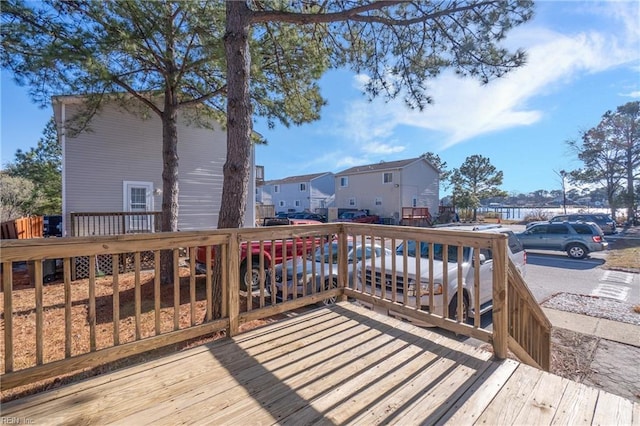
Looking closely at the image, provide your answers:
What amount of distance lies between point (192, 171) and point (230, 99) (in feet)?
25.5

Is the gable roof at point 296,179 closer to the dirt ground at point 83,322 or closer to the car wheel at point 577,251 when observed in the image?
the car wheel at point 577,251

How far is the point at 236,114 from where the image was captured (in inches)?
147

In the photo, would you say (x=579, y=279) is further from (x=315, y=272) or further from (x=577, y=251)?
(x=315, y=272)

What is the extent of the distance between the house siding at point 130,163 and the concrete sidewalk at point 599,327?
382 inches

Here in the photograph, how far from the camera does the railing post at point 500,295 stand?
232 centimetres

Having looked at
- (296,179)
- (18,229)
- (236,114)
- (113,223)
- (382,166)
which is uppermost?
(382,166)

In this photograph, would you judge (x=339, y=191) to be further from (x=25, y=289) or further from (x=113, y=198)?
(x=25, y=289)

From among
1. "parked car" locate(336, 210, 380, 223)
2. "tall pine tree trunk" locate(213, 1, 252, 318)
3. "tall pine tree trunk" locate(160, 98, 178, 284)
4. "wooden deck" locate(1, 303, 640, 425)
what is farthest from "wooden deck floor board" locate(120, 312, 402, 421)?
"parked car" locate(336, 210, 380, 223)

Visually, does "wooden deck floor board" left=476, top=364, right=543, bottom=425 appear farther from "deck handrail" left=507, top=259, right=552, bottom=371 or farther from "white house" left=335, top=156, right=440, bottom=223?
"white house" left=335, top=156, right=440, bottom=223

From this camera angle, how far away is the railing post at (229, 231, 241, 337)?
9.00 ft

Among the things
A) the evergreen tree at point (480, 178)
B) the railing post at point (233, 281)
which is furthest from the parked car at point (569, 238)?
the evergreen tree at point (480, 178)

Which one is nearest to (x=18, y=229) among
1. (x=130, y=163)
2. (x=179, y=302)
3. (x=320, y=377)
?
(x=130, y=163)

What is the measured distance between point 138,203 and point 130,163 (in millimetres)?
1335

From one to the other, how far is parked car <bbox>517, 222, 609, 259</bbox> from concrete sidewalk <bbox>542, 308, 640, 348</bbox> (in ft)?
24.8
